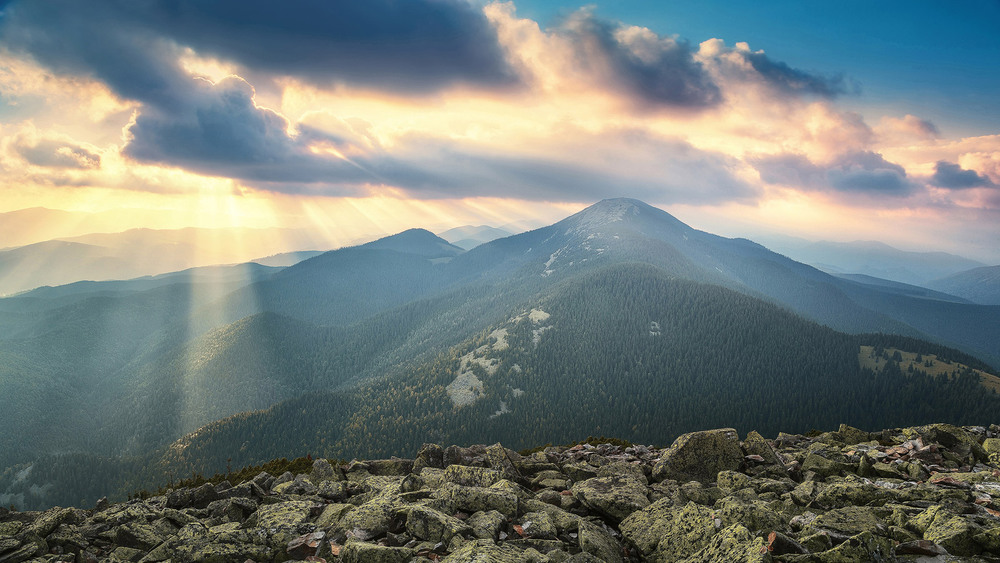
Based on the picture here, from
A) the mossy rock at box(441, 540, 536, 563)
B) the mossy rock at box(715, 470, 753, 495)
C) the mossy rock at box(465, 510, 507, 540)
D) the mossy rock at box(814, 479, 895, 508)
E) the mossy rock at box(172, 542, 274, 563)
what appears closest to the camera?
the mossy rock at box(441, 540, 536, 563)

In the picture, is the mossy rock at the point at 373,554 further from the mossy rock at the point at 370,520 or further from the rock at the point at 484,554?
the mossy rock at the point at 370,520

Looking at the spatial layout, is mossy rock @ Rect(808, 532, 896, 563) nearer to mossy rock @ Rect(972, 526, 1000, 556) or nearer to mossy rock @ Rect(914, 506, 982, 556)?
mossy rock @ Rect(914, 506, 982, 556)

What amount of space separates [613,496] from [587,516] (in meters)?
1.64

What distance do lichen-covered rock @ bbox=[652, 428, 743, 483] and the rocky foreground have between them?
0.27 ft

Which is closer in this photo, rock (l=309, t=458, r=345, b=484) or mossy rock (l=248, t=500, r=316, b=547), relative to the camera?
mossy rock (l=248, t=500, r=316, b=547)

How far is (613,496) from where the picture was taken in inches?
846

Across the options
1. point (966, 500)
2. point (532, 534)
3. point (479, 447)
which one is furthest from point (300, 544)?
point (966, 500)

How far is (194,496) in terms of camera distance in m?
25.3

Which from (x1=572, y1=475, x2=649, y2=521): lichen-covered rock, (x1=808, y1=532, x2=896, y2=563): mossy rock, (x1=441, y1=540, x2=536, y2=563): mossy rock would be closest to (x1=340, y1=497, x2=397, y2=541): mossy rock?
(x1=441, y1=540, x2=536, y2=563): mossy rock

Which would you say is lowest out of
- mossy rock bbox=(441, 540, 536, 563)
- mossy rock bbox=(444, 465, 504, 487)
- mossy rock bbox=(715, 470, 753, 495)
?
mossy rock bbox=(444, 465, 504, 487)

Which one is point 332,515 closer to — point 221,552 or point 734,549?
point 221,552

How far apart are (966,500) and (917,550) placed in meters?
9.37

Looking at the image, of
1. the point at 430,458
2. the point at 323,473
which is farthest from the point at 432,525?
the point at 323,473

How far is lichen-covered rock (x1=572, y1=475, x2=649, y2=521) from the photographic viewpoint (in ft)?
68.4
